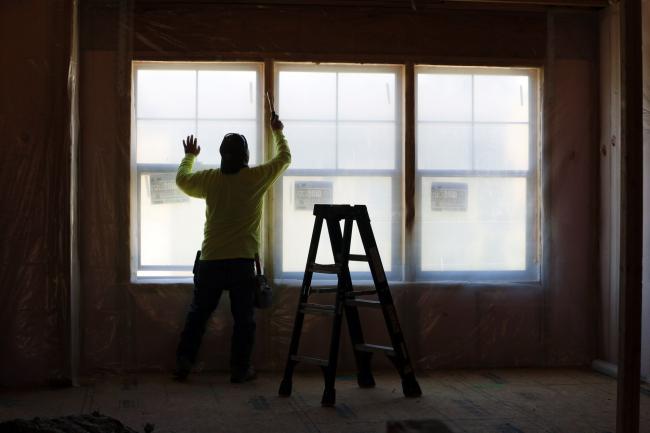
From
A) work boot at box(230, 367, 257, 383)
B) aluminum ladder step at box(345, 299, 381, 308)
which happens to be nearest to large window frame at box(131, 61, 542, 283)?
work boot at box(230, 367, 257, 383)

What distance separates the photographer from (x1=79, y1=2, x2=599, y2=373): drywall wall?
5.43 meters

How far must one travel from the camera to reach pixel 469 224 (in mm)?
5727

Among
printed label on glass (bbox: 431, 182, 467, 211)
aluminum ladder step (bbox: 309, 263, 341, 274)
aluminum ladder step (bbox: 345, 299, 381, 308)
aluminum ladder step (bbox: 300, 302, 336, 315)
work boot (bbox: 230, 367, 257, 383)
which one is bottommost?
work boot (bbox: 230, 367, 257, 383)

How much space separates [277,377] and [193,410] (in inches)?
40.5

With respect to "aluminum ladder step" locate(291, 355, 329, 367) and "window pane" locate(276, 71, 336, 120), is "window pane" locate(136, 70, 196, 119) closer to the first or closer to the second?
"window pane" locate(276, 71, 336, 120)

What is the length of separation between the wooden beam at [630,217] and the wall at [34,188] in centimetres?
331

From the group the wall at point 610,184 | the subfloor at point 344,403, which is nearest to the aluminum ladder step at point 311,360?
the subfloor at point 344,403

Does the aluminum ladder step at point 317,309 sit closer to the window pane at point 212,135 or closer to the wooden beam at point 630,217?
the window pane at point 212,135

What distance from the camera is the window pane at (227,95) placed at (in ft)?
18.2

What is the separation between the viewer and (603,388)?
5016mm

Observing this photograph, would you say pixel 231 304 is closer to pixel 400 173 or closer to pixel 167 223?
pixel 167 223

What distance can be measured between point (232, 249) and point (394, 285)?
116cm

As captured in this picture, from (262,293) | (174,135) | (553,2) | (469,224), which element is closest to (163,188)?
(174,135)

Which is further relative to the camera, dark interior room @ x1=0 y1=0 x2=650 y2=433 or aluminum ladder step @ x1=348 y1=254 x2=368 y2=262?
dark interior room @ x1=0 y1=0 x2=650 y2=433
